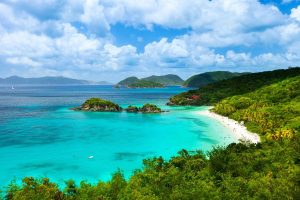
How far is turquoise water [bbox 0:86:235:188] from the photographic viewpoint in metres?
58.4

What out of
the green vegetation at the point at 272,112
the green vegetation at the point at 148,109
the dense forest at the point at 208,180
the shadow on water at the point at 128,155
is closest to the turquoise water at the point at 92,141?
the shadow on water at the point at 128,155

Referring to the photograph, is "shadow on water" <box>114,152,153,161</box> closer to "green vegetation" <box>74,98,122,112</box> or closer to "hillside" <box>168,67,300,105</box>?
"green vegetation" <box>74,98,122,112</box>

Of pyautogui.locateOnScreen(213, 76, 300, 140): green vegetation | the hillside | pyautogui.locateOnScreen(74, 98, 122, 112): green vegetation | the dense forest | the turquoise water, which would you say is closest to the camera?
the dense forest

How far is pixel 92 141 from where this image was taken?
83.8 metres

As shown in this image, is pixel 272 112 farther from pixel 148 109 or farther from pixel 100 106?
pixel 100 106

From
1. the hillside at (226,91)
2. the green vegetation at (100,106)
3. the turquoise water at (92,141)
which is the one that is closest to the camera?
the turquoise water at (92,141)

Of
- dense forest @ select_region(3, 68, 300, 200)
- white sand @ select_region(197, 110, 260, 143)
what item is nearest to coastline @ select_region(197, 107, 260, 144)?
white sand @ select_region(197, 110, 260, 143)

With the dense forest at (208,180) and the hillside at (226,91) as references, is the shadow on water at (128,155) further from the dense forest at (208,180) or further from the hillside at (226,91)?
the hillside at (226,91)

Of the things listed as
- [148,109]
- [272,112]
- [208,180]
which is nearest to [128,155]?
[208,180]

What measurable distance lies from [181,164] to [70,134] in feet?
182

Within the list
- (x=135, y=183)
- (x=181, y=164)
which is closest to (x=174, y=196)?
(x=135, y=183)

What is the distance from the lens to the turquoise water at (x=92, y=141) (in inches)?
2298

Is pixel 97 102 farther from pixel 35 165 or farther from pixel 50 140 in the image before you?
pixel 35 165

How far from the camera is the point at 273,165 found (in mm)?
41875
